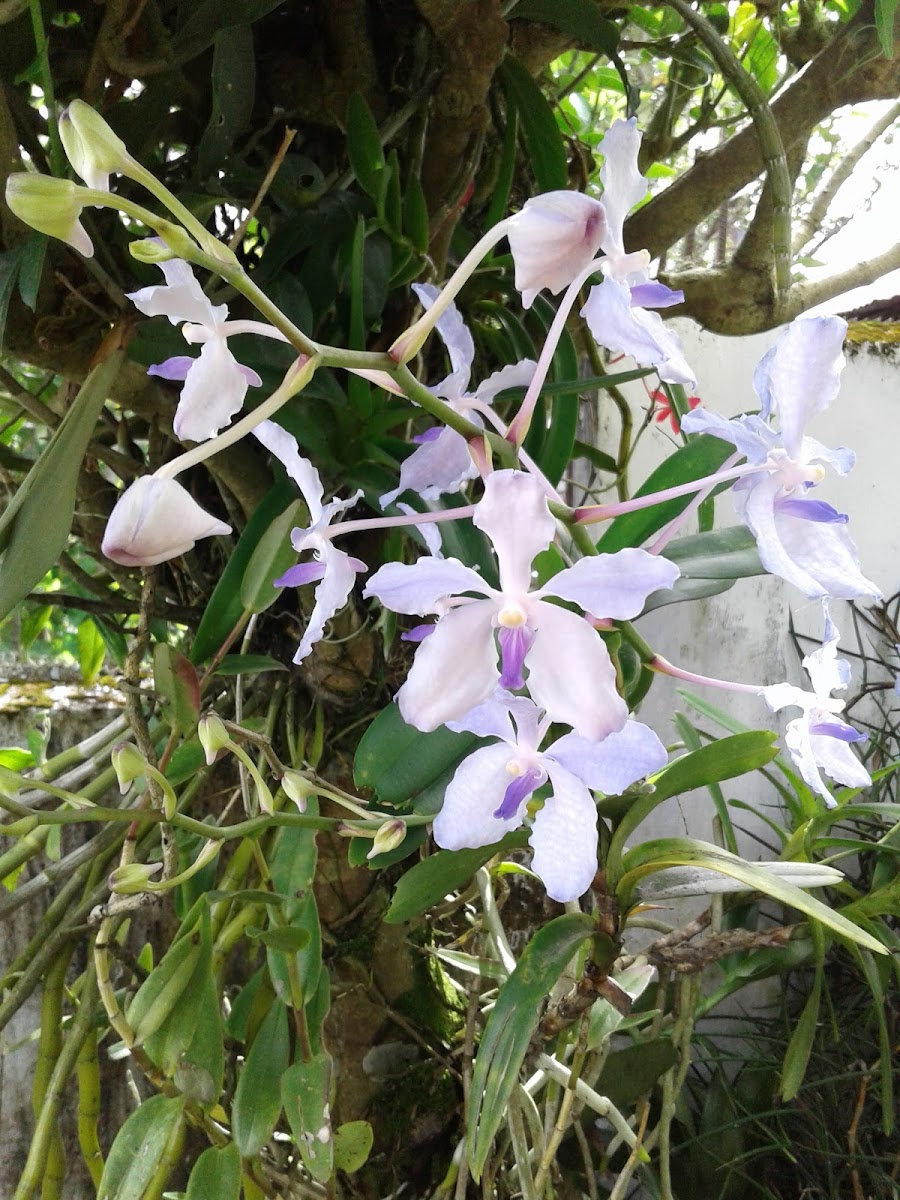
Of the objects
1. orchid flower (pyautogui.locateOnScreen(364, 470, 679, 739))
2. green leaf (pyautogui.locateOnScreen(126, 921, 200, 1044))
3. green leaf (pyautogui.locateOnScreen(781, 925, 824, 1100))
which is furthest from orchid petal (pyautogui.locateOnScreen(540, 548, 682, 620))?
green leaf (pyautogui.locateOnScreen(781, 925, 824, 1100))

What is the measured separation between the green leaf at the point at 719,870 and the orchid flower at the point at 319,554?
228mm

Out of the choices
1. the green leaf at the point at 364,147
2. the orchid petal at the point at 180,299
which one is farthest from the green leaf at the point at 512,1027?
the green leaf at the point at 364,147

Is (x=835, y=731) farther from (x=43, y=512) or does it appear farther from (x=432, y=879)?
(x=43, y=512)

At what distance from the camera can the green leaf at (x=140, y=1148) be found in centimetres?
47

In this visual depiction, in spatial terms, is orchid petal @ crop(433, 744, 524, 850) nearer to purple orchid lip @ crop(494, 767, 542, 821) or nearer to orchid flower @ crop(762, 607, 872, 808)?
purple orchid lip @ crop(494, 767, 542, 821)

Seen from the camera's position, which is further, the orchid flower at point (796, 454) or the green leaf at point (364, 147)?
the green leaf at point (364, 147)

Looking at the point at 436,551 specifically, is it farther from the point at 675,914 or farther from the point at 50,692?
the point at 675,914

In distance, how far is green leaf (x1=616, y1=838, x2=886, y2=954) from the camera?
1.27 ft

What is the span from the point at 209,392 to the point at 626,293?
0.16 m

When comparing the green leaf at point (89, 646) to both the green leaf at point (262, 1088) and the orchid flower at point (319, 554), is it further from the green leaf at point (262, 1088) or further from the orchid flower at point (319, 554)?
the orchid flower at point (319, 554)

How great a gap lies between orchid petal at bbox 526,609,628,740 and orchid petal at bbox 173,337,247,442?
0.14 meters

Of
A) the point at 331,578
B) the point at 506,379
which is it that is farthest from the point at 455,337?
the point at 331,578

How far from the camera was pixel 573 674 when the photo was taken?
28cm

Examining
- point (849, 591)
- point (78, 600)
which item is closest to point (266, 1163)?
point (78, 600)
